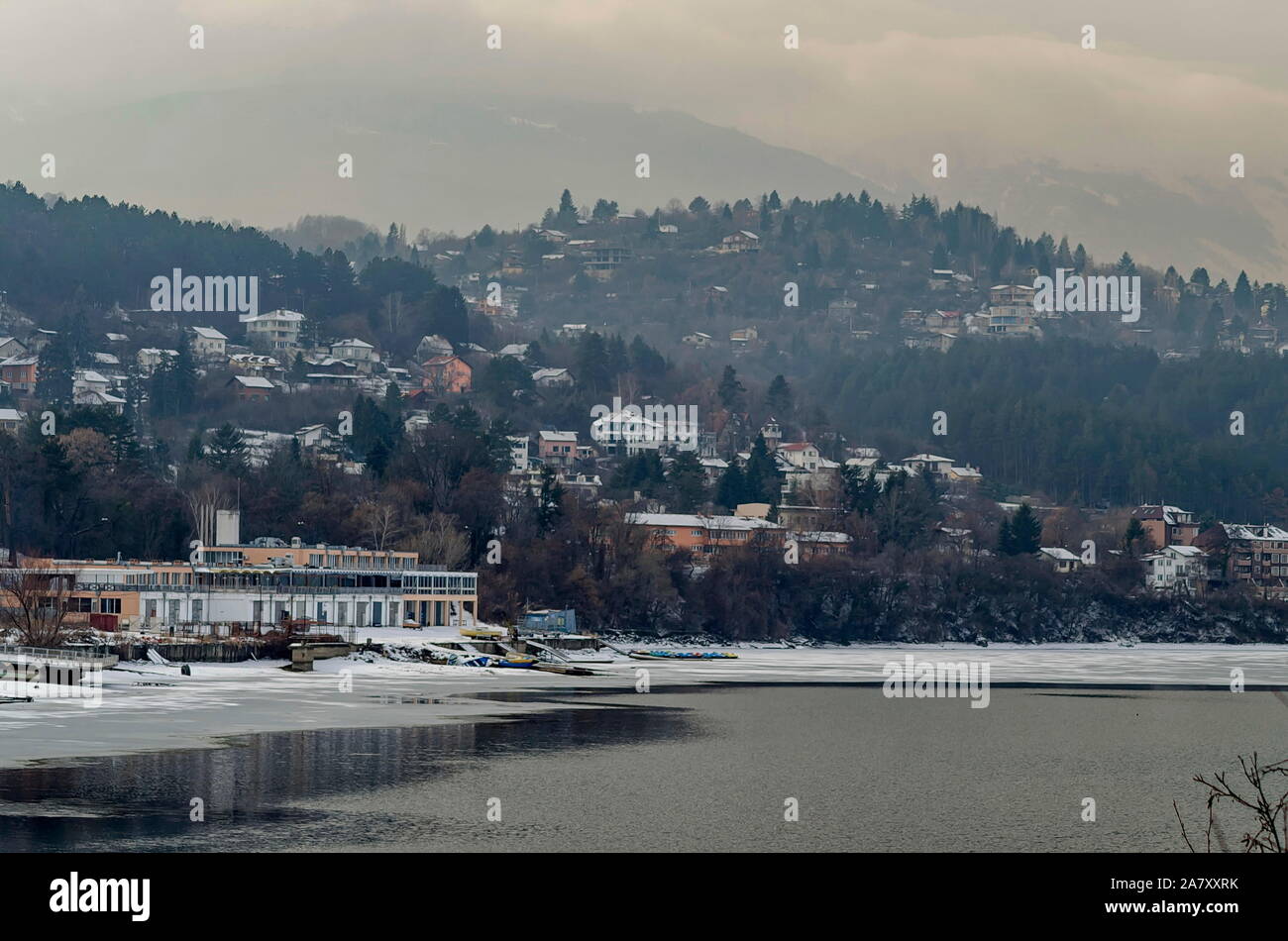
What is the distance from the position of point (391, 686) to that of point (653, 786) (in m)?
31.8

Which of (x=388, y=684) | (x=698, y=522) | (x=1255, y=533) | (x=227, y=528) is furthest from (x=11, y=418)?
(x=1255, y=533)

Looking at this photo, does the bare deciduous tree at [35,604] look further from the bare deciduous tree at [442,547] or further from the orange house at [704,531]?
the orange house at [704,531]

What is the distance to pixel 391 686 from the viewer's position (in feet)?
225

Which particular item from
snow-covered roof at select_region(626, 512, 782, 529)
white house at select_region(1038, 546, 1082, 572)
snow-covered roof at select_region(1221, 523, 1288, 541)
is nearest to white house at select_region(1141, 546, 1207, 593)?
white house at select_region(1038, 546, 1082, 572)

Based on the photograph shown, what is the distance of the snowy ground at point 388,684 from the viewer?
150 feet

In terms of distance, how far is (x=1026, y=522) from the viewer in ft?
544

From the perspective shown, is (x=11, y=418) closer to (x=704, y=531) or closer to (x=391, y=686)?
(x=704, y=531)

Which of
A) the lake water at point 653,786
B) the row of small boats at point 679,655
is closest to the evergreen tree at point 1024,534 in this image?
the row of small boats at point 679,655

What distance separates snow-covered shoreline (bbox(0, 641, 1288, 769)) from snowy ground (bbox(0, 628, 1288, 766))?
70 mm

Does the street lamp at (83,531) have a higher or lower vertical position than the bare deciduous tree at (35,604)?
higher

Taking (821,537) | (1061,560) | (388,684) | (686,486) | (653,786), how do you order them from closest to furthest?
(653,786) < (388,684) < (821,537) < (1061,560) < (686,486)

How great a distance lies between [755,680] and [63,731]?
44.0 meters

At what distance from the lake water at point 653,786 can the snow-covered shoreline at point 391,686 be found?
265 cm
